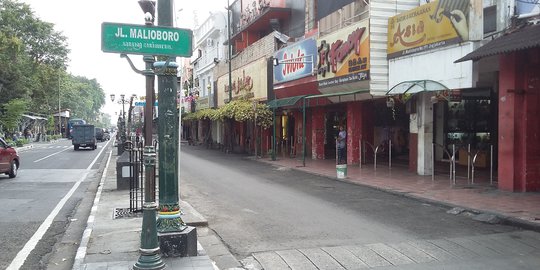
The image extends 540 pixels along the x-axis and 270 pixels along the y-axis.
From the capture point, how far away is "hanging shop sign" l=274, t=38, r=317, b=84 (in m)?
22.6

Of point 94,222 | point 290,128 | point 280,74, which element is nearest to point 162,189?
point 94,222

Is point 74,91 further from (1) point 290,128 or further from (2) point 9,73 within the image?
(1) point 290,128

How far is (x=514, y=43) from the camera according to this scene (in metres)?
10.5

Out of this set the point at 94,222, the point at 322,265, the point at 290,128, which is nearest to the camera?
the point at 322,265

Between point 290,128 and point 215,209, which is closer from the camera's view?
point 215,209

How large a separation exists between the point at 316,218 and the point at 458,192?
492cm

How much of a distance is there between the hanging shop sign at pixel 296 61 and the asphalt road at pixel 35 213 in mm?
10784

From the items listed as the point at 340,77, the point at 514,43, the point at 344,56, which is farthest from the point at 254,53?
the point at 514,43

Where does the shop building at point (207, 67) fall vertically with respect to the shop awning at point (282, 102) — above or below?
above

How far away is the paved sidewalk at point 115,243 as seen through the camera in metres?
6.21

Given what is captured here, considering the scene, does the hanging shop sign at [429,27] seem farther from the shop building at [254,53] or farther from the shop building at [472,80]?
the shop building at [254,53]

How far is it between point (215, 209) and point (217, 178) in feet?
22.0

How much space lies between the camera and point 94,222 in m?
8.99

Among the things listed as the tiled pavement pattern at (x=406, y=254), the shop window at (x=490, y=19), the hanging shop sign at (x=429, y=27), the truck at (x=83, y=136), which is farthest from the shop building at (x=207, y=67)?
the tiled pavement pattern at (x=406, y=254)
